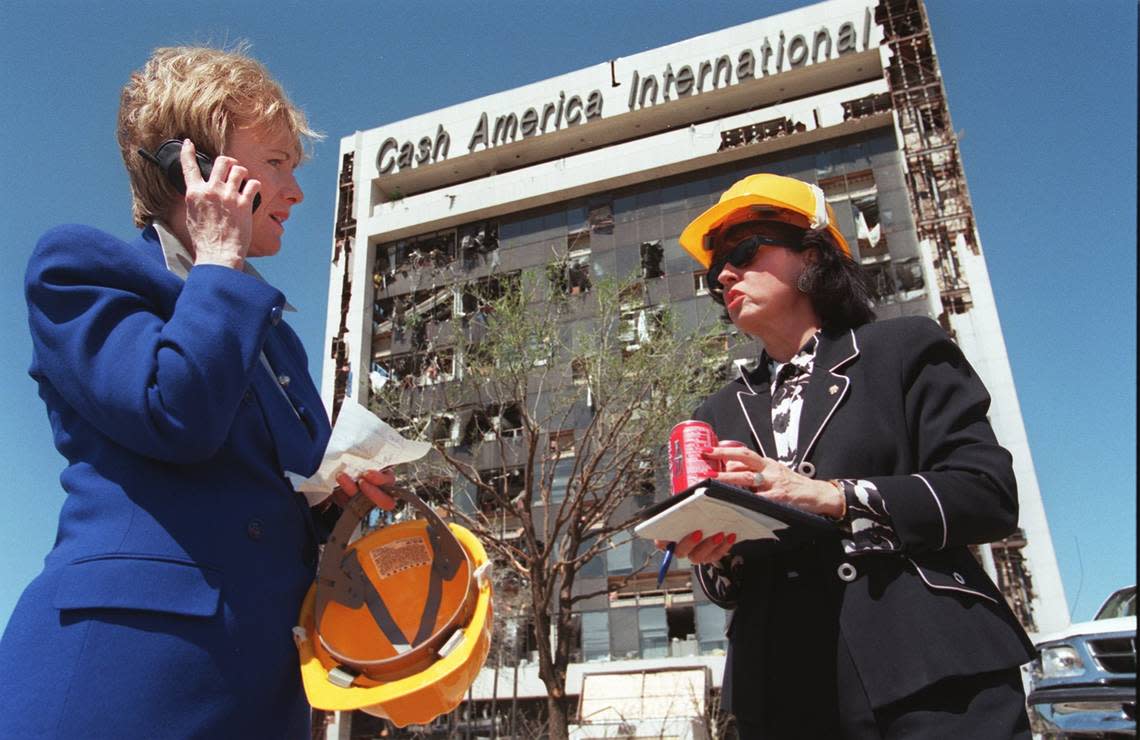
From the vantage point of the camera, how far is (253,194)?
1.92 m

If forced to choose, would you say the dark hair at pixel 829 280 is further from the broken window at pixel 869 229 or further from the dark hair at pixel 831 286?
the broken window at pixel 869 229

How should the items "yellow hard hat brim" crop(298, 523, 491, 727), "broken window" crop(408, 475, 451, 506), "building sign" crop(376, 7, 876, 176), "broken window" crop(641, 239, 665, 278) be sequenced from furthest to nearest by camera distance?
"building sign" crop(376, 7, 876, 176), "broken window" crop(641, 239, 665, 278), "broken window" crop(408, 475, 451, 506), "yellow hard hat brim" crop(298, 523, 491, 727)

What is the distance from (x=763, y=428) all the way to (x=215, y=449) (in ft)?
4.82

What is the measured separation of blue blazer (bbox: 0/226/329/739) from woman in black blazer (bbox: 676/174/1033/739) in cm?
97

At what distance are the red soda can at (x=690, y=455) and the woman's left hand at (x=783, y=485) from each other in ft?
0.24

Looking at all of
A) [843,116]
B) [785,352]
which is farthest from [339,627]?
[843,116]

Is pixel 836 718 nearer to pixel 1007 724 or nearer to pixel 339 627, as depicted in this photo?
pixel 1007 724

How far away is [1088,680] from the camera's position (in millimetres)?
6055

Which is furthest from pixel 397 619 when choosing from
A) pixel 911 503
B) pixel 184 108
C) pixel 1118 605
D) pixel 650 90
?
pixel 650 90

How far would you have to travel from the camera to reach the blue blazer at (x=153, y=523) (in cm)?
146

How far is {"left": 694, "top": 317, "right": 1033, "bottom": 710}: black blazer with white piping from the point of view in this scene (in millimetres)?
1736

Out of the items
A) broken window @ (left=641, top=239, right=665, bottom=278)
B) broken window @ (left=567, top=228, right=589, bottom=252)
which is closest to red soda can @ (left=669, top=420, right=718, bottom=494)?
broken window @ (left=641, top=239, right=665, bottom=278)

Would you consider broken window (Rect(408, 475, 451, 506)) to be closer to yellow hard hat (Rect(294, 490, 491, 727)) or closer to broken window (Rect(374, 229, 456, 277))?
yellow hard hat (Rect(294, 490, 491, 727))

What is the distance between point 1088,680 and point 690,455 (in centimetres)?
577
